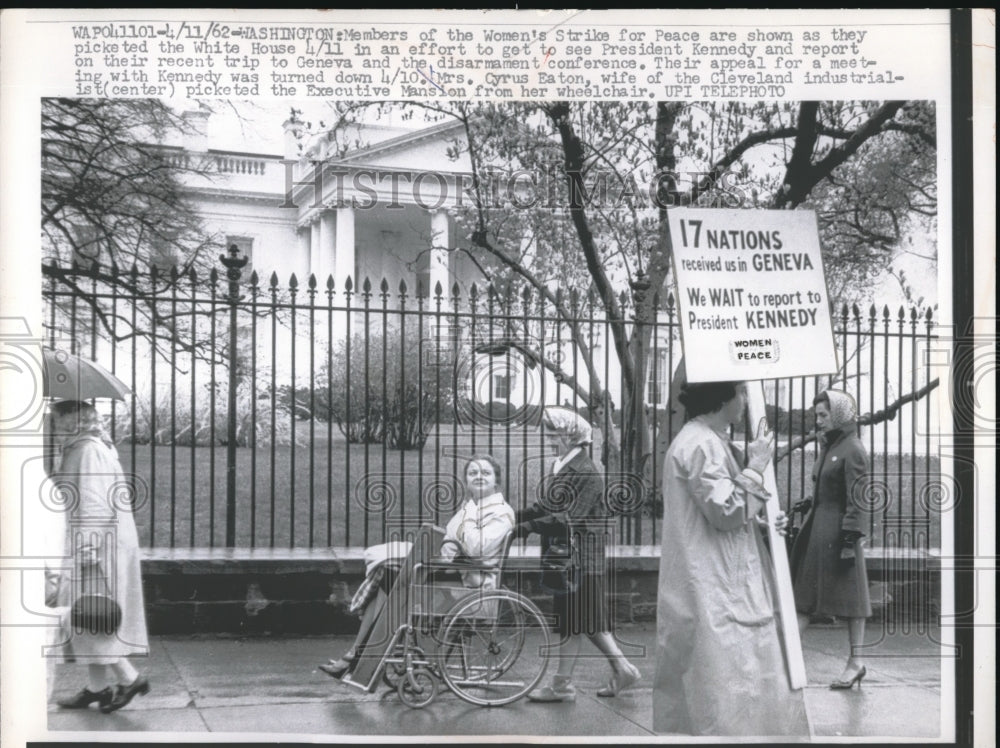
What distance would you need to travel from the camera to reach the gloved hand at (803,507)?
724 cm

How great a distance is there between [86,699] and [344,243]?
8.70 ft

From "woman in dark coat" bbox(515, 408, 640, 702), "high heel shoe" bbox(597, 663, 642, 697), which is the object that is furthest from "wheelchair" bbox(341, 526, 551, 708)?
"high heel shoe" bbox(597, 663, 642, 697)

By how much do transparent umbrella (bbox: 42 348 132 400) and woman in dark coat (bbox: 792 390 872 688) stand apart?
146 inches

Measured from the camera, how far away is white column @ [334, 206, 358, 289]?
22.8 ft

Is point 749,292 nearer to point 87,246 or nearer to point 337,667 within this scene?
point 337,667

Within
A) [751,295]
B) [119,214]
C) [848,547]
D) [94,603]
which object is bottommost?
[94,603]

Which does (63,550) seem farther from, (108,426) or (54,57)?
(54,57)

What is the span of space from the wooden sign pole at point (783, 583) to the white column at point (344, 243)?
2.15 meters

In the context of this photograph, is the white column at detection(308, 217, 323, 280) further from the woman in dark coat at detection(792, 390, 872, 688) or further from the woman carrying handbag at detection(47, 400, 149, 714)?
the woman in dark coat at detection(792, 390, 872, 688)

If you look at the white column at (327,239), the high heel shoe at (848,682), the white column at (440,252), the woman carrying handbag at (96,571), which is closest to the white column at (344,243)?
the white column at (327,239)

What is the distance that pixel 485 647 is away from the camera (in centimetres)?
681

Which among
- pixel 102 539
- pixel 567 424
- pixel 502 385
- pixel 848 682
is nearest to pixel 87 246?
pixel 102 539

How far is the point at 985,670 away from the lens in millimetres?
6863

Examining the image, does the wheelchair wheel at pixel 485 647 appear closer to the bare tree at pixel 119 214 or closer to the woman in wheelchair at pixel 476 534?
the woman in wheelchair at pixel 476 534
